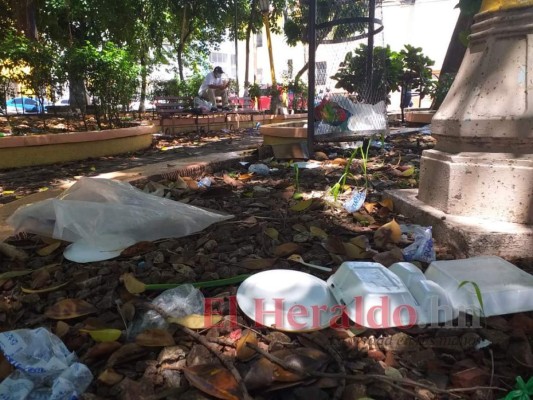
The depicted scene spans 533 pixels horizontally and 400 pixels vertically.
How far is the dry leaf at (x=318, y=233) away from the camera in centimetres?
203

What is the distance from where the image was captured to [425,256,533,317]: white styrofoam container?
132cm

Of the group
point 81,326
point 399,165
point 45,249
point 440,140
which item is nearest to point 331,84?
point 399,165

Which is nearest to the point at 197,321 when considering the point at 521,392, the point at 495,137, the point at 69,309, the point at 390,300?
the point at 69,309

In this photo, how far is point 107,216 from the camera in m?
1.92

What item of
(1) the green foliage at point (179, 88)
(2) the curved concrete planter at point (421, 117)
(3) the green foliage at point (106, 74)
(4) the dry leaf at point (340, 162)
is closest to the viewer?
(4) the dry leaf at point (340, 162)

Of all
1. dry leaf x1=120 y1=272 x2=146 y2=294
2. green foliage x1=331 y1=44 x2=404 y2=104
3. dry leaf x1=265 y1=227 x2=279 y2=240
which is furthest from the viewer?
green foliage x1=331 y1=44 x2=404 y2=104

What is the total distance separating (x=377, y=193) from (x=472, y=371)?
6.04ft

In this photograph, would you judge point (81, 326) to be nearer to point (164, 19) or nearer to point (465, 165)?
point (465, 165)

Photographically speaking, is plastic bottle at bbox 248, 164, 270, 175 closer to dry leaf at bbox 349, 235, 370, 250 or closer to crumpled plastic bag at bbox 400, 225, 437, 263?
dry leaf at bbox 349, 235, 370, 250

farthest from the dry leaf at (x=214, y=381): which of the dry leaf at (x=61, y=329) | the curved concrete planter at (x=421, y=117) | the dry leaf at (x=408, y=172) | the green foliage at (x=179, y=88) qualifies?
the green foliage at (x=179, y=88)

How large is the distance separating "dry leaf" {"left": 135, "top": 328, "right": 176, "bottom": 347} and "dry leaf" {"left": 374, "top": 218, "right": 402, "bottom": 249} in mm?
1087

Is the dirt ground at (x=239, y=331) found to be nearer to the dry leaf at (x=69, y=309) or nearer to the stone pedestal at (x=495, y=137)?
the dry leaf at (x=69, y=309)

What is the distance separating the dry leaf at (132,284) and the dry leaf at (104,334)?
0.78ft

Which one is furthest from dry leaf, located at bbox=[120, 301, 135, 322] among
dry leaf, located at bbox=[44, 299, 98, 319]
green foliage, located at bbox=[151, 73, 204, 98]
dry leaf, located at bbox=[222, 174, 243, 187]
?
green foliage, located at bbox=[151, 73, 204, 98]
